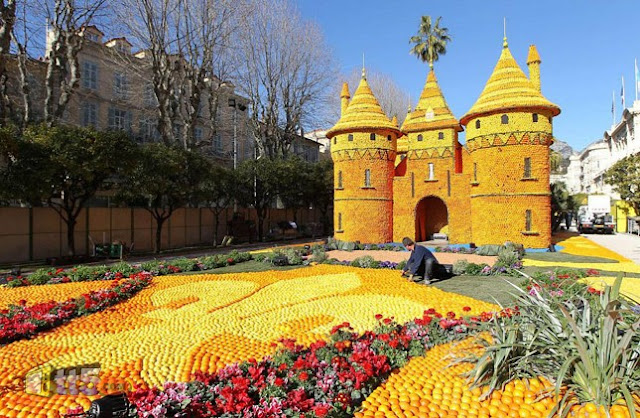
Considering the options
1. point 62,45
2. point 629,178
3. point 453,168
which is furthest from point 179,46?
point 629,178

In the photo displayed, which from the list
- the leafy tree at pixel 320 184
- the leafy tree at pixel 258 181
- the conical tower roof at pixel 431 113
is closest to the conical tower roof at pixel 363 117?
the conical tower roof at pixel 431 113

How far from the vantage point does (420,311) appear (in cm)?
853

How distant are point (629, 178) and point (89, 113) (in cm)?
4703

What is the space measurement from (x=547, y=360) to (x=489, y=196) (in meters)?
18.3

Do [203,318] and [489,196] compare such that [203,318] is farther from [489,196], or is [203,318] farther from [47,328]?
[489,196]

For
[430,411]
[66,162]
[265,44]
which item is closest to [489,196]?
[430,411]

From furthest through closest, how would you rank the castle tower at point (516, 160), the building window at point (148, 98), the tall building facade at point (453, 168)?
the building window at point (148, 98)
the tall building facade at point (453, 168)
the castle tower at point (516, 160)

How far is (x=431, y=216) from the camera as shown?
2644cm

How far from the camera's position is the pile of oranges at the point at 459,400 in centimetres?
396

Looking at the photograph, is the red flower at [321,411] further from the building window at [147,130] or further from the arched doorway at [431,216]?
the building window at [147,130]

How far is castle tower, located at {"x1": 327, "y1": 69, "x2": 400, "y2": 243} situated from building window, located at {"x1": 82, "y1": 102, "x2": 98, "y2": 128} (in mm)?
21417

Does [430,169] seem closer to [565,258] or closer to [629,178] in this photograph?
[565,258]

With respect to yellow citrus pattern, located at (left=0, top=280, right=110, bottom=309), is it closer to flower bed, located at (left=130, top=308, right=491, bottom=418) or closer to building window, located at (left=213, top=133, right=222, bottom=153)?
flower bed, located at (left=130, top=308, right=491, bottom=418)

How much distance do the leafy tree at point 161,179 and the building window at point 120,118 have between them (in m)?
14.8
